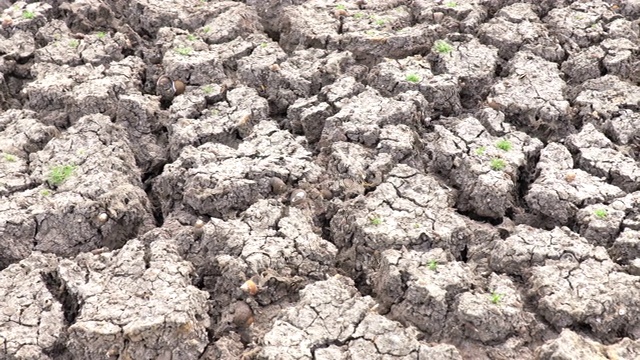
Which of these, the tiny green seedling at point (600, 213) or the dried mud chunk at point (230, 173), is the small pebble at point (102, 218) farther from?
the tiny green seedling at point (600, 213)

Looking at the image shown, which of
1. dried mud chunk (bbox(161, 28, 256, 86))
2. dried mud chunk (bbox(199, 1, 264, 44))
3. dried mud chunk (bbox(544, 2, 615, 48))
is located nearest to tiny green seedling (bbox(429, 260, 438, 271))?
dried mud chunk (bbox(161, 28, 256, 86))

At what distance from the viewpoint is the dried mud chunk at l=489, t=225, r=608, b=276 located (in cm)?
355

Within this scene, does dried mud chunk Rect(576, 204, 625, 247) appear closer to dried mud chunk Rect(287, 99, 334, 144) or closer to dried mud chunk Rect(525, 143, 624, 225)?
dried mud chunk Rect(525, 143, 624, 225)

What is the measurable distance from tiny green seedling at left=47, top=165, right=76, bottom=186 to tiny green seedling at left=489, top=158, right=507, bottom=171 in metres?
2.51

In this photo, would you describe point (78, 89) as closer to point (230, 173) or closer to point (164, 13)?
point (164, 13)

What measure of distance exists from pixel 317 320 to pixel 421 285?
0.53 m

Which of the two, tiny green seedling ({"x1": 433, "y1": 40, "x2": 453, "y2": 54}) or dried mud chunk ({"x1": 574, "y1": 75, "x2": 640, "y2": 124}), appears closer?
dried mud chunk ({"x1": 574, "y1": 75, "x2": 640, "y2": 124})

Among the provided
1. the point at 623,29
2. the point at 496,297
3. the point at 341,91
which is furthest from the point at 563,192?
the point at 623,29

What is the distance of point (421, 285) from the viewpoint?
11.0 ft

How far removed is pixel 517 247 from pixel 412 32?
2192mm

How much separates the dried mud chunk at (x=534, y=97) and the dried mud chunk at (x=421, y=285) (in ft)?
4.76

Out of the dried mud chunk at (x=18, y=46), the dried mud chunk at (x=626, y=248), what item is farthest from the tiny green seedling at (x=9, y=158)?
the dried mud chunk at (x=626, y=248)

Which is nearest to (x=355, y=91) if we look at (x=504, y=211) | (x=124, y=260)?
(x=504, y=211)

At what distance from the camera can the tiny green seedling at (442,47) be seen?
5.05 m
